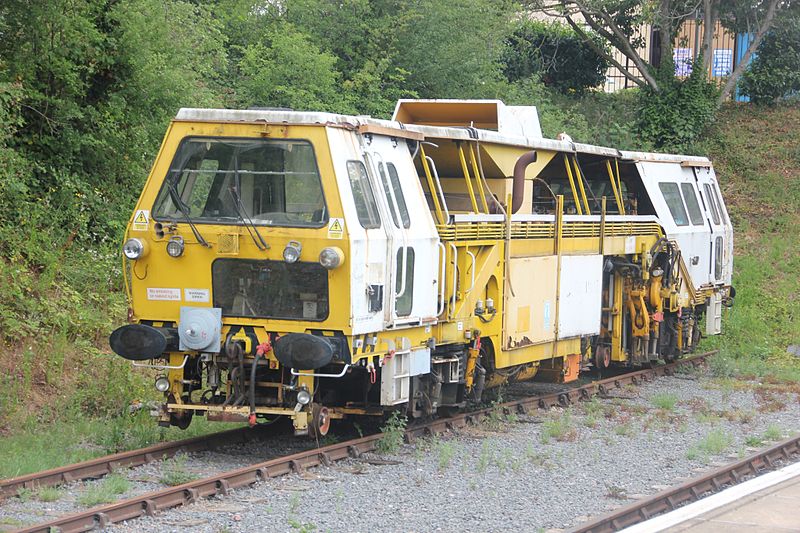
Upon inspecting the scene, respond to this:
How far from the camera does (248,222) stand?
997cm

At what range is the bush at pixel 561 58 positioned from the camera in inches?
1351

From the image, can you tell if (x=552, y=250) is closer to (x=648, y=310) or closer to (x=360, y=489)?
(x=648, y=310)

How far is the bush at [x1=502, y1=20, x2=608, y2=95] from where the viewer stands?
34312mm

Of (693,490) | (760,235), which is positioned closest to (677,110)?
(760,235)

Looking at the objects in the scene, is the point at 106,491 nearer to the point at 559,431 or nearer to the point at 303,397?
the point at 303,397

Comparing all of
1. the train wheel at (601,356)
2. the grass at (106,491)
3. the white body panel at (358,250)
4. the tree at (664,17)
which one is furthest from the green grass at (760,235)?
the grass at (106,491)

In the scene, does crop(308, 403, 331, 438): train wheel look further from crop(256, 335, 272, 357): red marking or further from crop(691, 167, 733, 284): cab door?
crop(691, 167, 733, 284): cab door

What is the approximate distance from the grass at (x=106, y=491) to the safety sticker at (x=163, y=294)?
68.5 inches

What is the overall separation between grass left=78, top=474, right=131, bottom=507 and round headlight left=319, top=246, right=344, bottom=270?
2.37 m

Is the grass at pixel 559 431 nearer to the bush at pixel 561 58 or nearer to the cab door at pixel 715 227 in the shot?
the cab door at pixel 715 227

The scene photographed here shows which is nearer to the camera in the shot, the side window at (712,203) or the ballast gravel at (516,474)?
the ballast gravel at (516,474)

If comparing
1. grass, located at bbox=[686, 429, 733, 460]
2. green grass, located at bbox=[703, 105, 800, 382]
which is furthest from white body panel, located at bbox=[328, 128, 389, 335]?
green grass, located at bbox=[703, 105, 800, 382]

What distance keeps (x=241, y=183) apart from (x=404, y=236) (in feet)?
5.16

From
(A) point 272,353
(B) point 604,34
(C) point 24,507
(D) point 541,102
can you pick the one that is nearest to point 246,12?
(D) point 541,102
